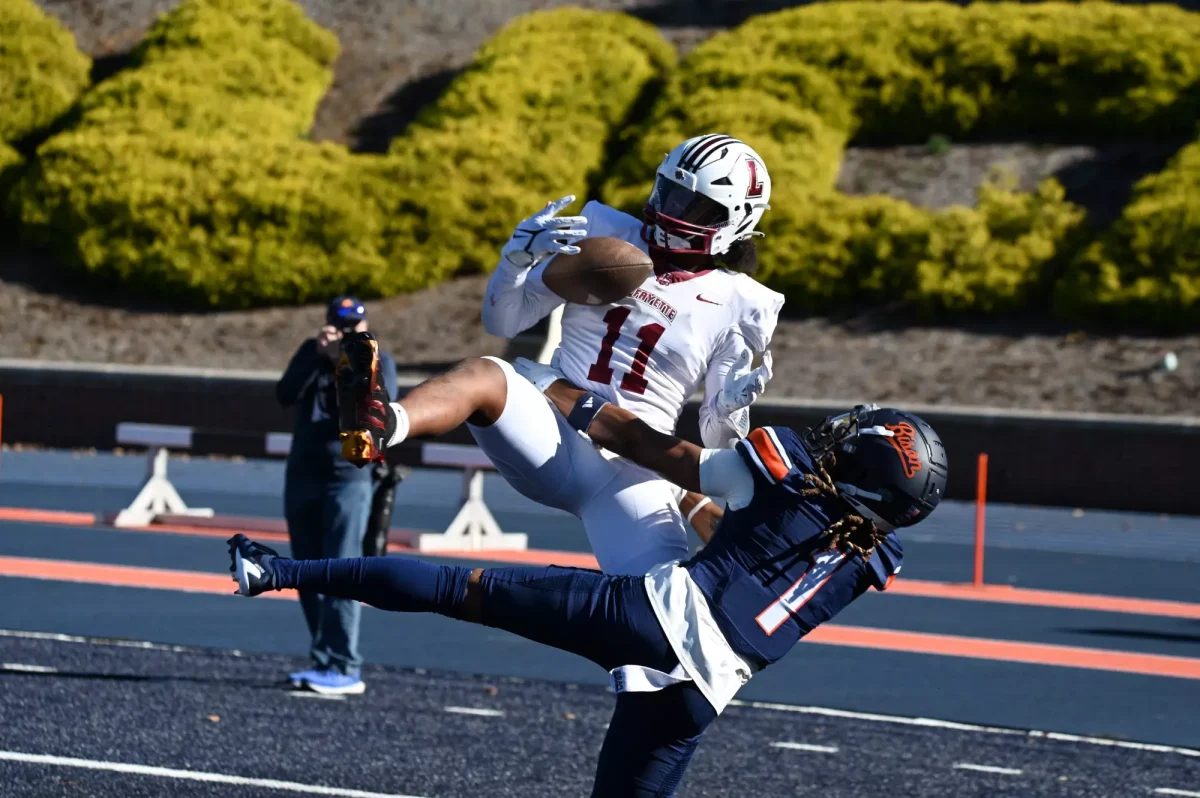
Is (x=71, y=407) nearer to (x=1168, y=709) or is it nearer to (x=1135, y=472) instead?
(x=1135, y=472)

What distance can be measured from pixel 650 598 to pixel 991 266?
1836 centimetres

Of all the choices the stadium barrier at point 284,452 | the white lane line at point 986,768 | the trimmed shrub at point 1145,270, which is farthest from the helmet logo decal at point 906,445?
the trimmed shrub at point 1145,270

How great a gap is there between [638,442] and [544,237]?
0.72 meters

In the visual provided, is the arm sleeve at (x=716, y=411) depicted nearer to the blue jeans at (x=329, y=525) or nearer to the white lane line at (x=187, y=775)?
the white lane line at (x=187, y=775)

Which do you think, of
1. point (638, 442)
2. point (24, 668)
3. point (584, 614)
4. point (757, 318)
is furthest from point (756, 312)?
point (24, 668)

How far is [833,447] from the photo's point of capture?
15.4ft

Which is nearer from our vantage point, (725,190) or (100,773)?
(725,190)

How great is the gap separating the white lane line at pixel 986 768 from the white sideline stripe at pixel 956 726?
33.4 inches

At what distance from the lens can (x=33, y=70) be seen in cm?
2931

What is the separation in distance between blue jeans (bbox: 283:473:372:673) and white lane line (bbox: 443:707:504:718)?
0.75 metres

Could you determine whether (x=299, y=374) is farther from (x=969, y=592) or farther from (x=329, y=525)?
(x=969, y=592)

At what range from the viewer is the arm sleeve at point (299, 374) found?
927 centimetres

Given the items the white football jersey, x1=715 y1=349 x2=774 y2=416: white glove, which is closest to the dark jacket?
the white football jersey

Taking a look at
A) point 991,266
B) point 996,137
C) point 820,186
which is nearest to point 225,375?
point 820,186
